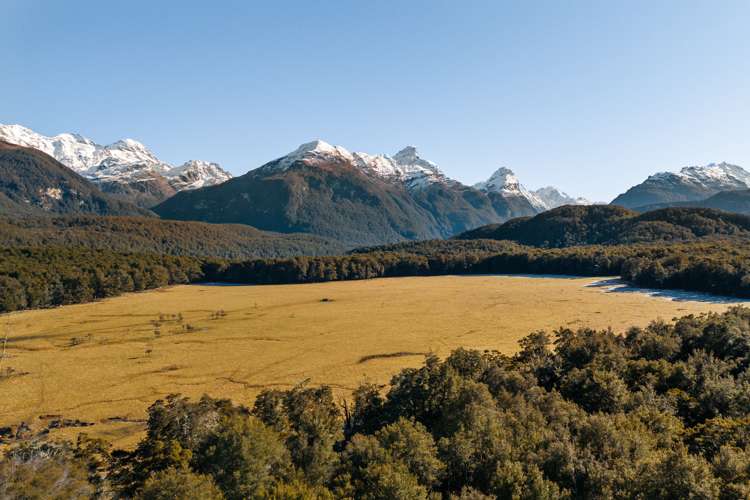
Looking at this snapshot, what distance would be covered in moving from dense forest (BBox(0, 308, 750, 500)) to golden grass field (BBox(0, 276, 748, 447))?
13.0 meters

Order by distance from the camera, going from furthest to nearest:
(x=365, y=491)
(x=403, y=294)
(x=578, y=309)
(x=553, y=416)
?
(x=403, y=294)
(x=578, y=309)
(x=553, y=416)
(x=365, y=491)

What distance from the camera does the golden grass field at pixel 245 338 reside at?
201 feet

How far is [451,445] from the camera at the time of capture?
36594mm

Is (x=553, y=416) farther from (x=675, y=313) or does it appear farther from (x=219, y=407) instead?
(x=675, y=313)

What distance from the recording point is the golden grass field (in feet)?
201

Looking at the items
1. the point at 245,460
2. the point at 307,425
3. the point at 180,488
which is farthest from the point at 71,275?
the point at 180,488

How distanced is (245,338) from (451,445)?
64.1 meters

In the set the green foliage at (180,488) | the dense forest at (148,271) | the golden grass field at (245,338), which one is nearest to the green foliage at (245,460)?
the green foliage at (180,488)

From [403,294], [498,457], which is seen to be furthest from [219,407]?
[403,294]

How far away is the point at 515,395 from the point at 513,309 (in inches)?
2736

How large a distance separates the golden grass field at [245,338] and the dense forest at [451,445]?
512 inches

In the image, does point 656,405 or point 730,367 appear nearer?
point 656,405

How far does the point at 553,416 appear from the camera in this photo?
41.7 meters

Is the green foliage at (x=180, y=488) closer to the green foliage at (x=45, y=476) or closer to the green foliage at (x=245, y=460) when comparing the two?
the green foliage at (x=245, y=460)
